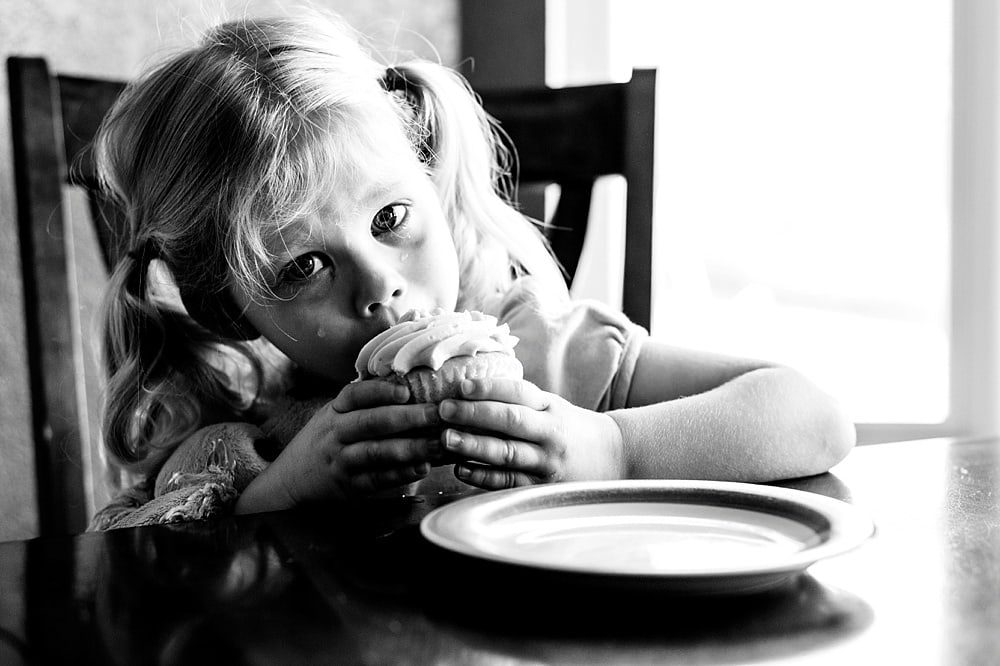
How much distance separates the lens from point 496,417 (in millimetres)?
640

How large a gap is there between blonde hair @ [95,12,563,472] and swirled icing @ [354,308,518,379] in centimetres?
18

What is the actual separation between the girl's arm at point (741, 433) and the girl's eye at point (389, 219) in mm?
262

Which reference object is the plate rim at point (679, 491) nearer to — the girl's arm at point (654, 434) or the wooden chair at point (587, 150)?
the girl's arm at point (654, 434)

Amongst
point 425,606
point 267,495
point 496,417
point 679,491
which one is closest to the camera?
point 425,606

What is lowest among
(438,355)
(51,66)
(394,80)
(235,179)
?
(438,355)

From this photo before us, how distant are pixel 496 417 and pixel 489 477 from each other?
39 mm

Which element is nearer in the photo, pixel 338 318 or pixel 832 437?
pixel 832 437

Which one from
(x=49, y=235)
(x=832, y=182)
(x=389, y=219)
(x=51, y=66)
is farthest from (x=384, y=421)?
(x=832, y=182)

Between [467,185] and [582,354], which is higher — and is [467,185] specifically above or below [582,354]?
above

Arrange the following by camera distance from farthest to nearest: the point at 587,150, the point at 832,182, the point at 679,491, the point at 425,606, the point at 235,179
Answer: the point at 832,182 < the point at 587,150 < the point at 235,179 < the point at 679,491 < the point at 425,606

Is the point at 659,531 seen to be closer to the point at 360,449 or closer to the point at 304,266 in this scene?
the point at 360,449

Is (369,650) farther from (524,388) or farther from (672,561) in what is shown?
(524,388)

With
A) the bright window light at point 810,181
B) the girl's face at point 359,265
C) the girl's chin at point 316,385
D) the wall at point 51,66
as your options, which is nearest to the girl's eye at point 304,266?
the girl's face at point 359,265

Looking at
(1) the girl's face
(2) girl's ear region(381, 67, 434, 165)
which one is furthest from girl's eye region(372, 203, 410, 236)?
(2) girl's ear region(381, 67, 434, 165)
